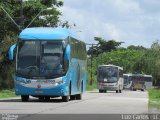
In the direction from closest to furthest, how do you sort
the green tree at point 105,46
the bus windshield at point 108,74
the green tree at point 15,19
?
the green tree at point 15,19 → the bus windshield at point 108,74 → the green tree at point 105,46

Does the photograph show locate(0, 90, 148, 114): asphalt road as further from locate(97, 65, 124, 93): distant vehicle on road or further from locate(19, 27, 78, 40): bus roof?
locate(97, 65, 124, 93): distant vehicle on road

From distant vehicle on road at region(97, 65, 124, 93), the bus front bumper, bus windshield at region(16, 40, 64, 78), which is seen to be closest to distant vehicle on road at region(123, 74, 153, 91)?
distant vehicle on road at region(97, 65, 124, 93)

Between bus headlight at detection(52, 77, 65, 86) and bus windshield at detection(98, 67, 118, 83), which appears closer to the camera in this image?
bus headlight at detection(52, 77, 65, 86)

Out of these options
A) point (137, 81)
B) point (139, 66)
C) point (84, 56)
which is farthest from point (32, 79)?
point (139, 66)

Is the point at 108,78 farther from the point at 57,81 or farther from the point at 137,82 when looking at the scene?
the point at 57,81

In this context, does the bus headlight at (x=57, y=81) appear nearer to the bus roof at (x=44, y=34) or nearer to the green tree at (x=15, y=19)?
the bus roof at (x=44, y=34)

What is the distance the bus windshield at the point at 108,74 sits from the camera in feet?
242

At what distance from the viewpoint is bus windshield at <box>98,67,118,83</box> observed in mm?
73750

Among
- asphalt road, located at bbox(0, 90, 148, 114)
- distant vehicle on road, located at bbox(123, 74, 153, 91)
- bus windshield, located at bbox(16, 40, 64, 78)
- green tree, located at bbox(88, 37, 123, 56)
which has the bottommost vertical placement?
distant vehicle on road, located at bbox(123, 74, 153, 91)

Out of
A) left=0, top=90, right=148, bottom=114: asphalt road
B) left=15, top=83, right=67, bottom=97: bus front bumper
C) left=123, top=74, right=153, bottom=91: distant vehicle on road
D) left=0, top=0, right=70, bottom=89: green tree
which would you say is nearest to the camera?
left=0, top=90, right=148, bottom=114: asphalt road

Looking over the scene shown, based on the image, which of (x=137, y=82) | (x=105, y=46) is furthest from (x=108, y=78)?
(x=105, y=46)

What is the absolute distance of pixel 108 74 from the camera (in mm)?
74062

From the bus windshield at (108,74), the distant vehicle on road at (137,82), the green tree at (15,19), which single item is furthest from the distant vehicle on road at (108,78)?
the distant vehicle on road at (137,82)

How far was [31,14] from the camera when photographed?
6712 cm
